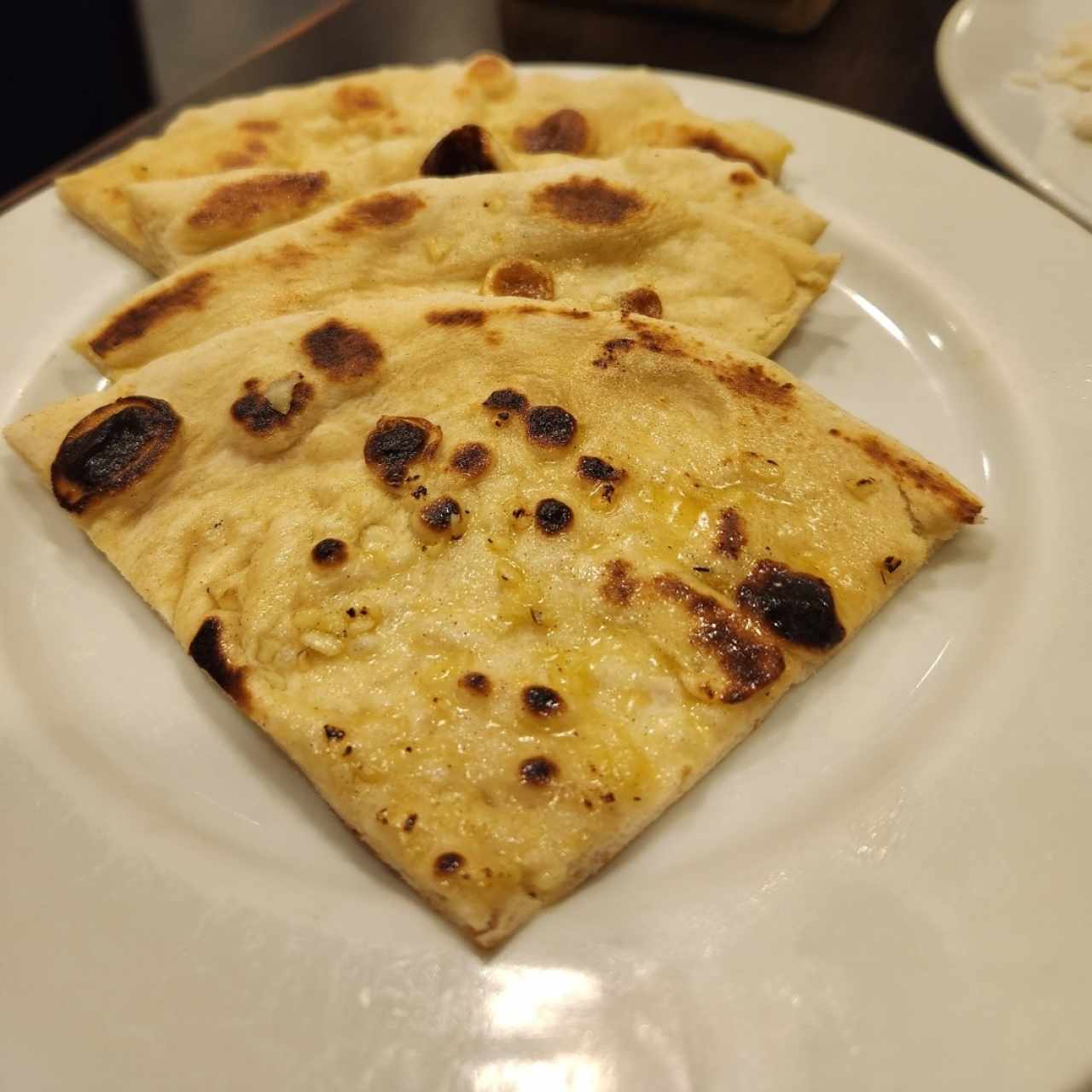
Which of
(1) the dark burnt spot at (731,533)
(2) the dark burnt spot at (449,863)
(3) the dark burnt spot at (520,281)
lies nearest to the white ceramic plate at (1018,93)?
(3) the dark burnt spot at (520,281)

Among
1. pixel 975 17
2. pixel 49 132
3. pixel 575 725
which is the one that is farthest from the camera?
pixel 49 132

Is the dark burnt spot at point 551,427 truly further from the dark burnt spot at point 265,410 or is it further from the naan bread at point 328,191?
the naan bread at point 328,191

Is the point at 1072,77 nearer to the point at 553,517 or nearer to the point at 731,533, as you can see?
the point at 731,533

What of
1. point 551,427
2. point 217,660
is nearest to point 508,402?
point 551,427

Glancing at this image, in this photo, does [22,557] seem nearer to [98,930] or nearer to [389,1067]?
[98,930]

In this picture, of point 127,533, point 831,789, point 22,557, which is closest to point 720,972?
point 831,789
